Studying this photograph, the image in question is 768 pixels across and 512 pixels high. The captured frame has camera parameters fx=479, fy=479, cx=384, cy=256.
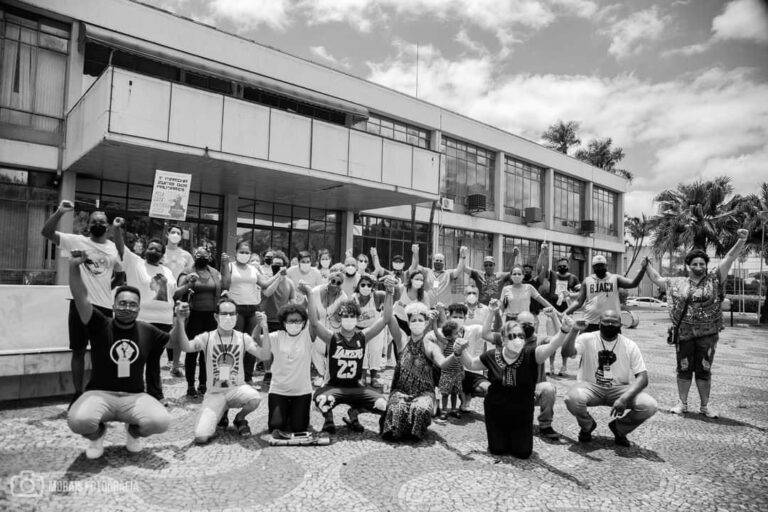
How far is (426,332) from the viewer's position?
18.7ft

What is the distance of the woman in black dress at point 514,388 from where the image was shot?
15.4 ft

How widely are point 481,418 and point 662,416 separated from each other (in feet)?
8.12

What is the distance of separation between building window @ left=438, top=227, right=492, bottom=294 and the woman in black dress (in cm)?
1630

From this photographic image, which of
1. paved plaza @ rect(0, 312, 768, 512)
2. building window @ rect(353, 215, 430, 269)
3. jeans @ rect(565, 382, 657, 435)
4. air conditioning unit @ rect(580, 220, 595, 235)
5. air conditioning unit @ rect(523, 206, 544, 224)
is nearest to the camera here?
paved plaza @ rect(0, 312, 768, 512)

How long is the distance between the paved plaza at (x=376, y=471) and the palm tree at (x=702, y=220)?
25.2m

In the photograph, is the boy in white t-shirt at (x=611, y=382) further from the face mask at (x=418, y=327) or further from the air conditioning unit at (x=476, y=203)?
the air conditioning unit at (x=476, y=203)

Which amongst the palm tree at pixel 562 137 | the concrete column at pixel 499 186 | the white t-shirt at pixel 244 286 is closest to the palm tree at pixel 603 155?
the palm tree at pixel 562 137

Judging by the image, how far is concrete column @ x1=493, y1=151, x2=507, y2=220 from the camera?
25891 millimetres

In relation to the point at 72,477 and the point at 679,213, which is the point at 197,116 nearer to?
the point at 72,477

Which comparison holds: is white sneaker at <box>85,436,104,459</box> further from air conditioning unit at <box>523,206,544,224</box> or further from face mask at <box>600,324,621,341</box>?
air conditioning unit at <box>523,206,544,224</box>

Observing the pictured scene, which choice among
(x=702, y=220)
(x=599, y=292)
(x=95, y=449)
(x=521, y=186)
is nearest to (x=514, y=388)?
(x=599, y=292)

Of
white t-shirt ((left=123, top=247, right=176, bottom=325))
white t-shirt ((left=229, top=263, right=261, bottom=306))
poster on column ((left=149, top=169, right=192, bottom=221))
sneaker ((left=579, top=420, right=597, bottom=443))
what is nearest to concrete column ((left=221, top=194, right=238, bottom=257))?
poster on column ((left=149, top=169, right=192, bottom=221))

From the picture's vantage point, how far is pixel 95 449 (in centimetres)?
421

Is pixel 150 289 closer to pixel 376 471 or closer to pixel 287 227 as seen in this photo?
pixel 376 471
